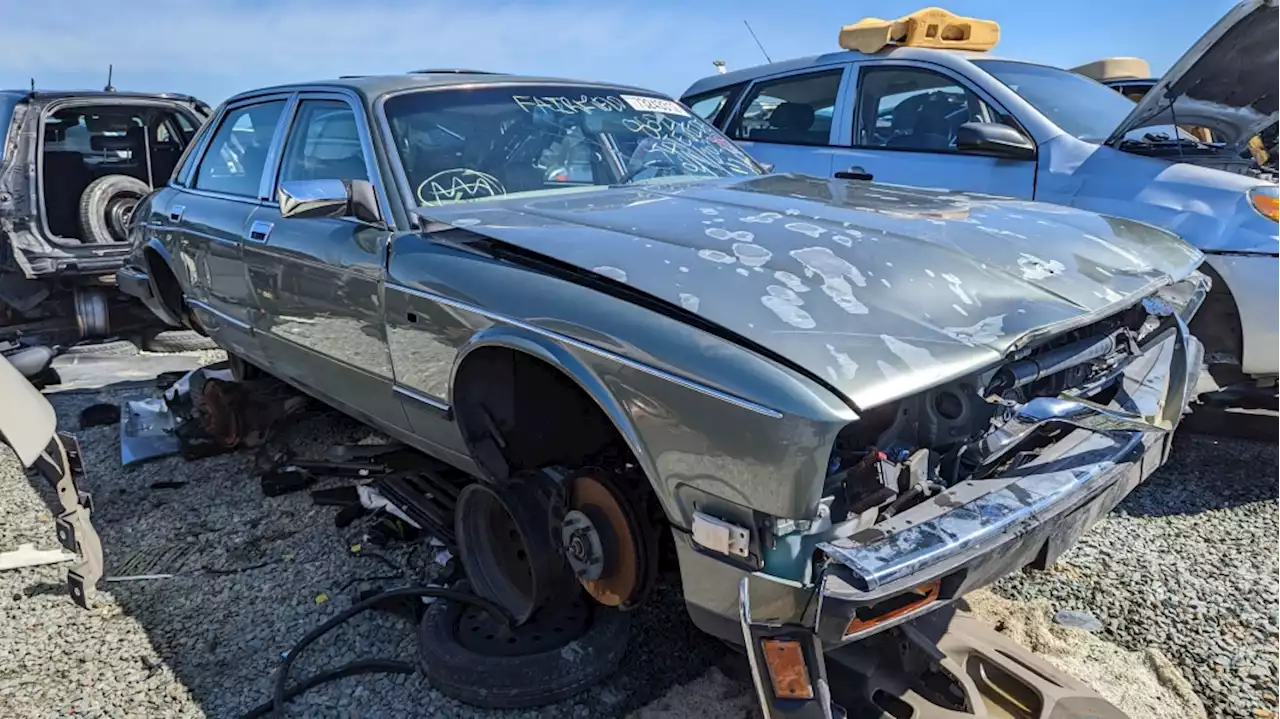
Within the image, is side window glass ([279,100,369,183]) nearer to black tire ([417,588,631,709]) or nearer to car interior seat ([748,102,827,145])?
black tire ([417,588,631,709])

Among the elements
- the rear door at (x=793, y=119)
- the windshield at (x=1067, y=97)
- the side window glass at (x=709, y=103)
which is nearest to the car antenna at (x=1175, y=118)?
the windshield at (x=1067, y=97)

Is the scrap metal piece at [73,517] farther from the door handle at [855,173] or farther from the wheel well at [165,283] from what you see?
the door handle at [855,173]

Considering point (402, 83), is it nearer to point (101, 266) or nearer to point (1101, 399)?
point (1101, 399)

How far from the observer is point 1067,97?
4711mm

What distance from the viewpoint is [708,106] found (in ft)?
20.0

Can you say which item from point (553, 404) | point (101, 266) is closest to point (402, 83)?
point (553, 404)

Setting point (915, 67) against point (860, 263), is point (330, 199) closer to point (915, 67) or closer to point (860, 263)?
point (860, 263)

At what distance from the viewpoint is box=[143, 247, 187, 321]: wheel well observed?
15.3 ft

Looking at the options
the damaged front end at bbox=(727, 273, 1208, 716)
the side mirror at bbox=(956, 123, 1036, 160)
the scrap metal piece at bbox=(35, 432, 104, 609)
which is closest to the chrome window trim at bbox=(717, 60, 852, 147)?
the side mirror at bbox=(956, 123, 1036, 160)

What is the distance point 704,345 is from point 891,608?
67cm

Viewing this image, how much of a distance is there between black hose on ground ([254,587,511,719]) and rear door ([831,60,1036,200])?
9.94 ft

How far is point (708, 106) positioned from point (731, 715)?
467 cm

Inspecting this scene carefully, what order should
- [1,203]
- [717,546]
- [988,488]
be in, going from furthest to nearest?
[1,203] → [988,488] → [717,546]

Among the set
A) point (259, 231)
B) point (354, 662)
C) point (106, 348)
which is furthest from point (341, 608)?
point (106, 348)
